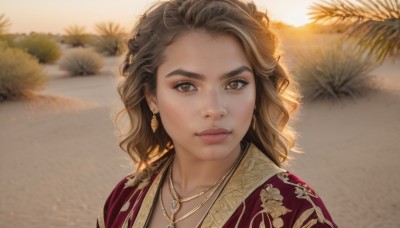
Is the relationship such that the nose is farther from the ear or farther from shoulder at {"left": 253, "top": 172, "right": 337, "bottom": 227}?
the ear

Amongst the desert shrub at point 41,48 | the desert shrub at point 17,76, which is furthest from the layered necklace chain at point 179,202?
the desert shrub at point 41,48

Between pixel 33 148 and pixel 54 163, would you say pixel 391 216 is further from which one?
pixel 33 148

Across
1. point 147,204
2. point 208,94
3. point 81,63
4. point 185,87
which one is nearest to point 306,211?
point 208,94

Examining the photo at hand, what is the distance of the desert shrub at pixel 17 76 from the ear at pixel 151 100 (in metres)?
10.2

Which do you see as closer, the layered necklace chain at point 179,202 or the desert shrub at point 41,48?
the layered necklace chain at point 179,202

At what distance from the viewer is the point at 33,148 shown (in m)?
8.35

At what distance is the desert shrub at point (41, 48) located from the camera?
80.5ft

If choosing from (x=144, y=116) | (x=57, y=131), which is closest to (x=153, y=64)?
(x=144, y=116)

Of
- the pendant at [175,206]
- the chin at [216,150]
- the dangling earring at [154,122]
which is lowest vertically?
the pendant at [175,206]

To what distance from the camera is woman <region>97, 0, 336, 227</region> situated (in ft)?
5.98

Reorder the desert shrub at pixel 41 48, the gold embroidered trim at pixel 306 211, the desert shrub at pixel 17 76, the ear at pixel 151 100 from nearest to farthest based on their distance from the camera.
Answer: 1. the gold embroidered trim at pixel 306 211
2. the ear at pixel 151 100
3. the desert shrub at pixel 17 76
4. the desert shrub at pixel 41 48

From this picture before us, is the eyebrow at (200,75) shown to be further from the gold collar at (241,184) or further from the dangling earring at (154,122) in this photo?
the dangling earring at (154,122)

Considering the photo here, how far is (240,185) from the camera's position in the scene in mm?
1926

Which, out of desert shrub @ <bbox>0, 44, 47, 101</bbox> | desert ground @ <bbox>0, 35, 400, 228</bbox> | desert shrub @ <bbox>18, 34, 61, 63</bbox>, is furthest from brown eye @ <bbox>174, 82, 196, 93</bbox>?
desert shrub @ <bbox>18, 34, 61, 63</bbox>
